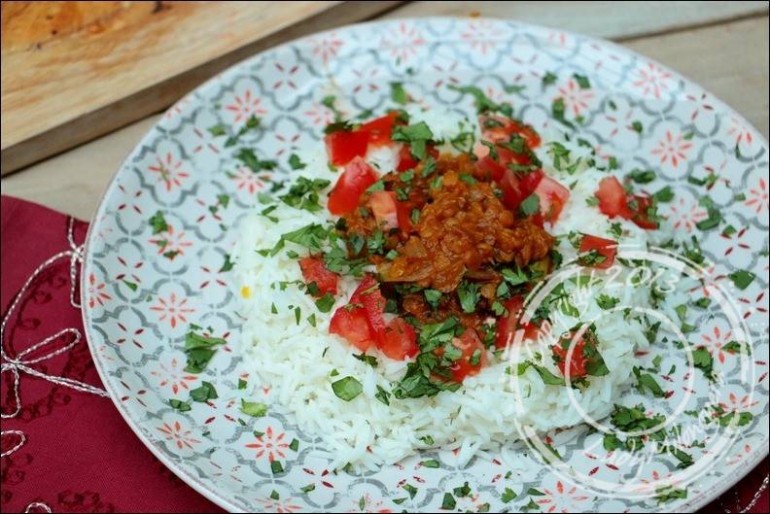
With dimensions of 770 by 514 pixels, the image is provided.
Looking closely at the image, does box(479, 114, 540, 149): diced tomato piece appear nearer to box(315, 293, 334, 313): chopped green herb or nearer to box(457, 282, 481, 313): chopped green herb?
box(457, 282, 481, 313): chopped green herb

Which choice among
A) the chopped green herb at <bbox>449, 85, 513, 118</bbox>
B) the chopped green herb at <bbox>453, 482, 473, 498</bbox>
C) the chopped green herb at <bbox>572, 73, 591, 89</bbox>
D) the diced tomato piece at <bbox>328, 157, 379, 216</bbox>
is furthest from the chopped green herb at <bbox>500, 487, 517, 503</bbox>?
the chopped green herb at <bbox>572, 73, 591, 89</bbox>

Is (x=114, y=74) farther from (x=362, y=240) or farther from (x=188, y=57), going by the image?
(x=362, y=240)

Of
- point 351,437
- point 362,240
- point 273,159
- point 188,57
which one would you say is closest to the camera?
point 351,437

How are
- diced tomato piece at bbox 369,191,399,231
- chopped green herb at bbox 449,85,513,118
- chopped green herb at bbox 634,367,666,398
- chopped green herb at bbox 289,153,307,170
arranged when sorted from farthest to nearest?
1. chopped green herb at bbox 449,85,513,118
2. chopped green herb at bbox 289,153,307,170
3. diced tomato piece at bbox 369,191,399,231
4. chopped green herb at bbox 634,367,666,398

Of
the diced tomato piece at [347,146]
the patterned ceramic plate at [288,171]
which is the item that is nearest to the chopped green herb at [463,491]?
the patterned ceramic plate at [288,171]

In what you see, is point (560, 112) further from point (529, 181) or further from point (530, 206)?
point (530, 206)

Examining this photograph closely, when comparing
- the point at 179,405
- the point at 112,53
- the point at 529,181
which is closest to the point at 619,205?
the point at 529,181

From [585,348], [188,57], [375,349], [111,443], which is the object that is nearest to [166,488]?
[111,443]
